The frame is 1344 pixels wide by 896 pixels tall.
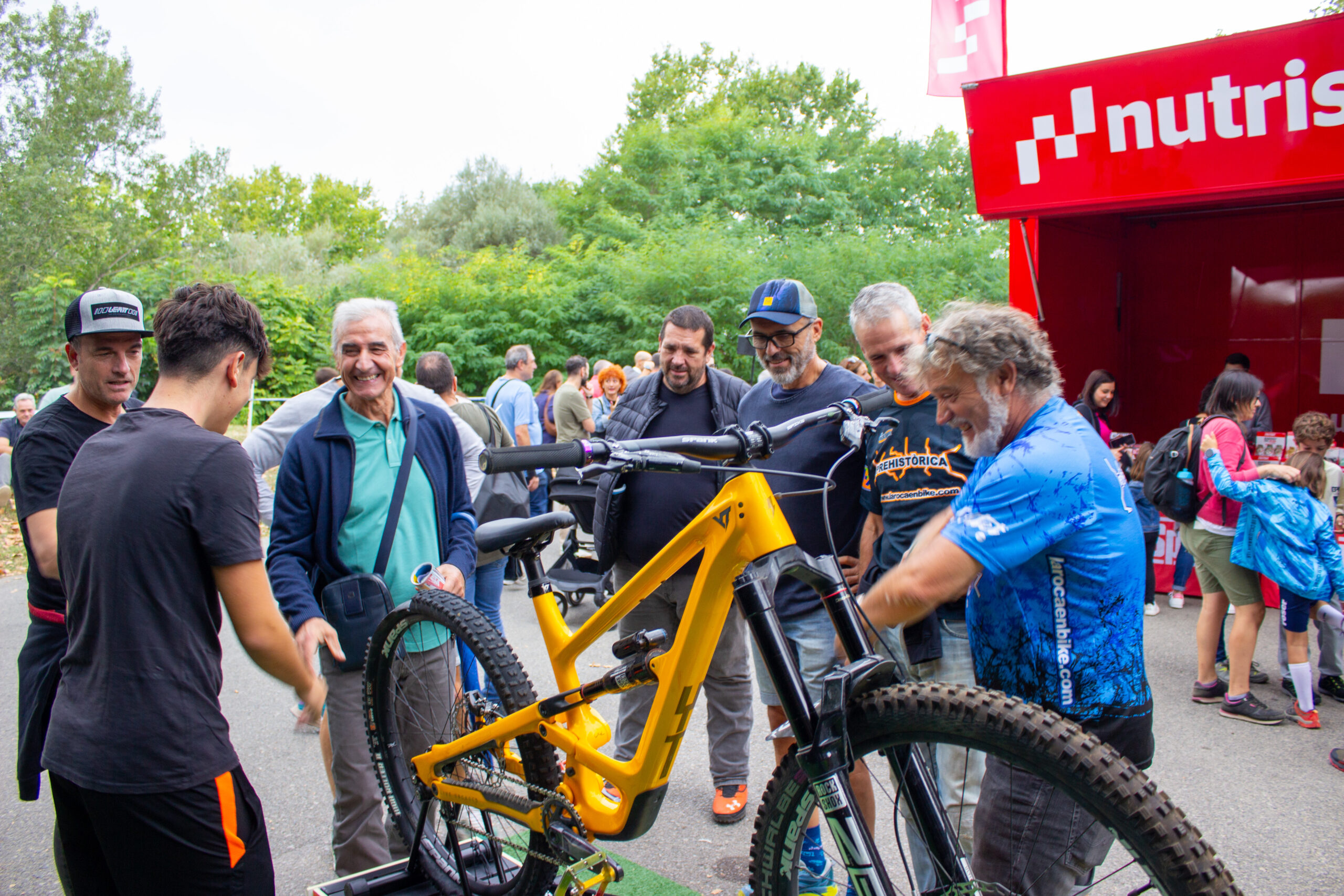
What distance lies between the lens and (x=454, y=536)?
9.86ft

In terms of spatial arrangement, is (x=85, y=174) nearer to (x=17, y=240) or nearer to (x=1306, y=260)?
(x=17, y=240)

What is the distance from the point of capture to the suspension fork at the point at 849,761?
1710mm

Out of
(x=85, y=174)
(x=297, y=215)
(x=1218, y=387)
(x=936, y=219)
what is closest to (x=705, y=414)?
(x=1218, y=387)

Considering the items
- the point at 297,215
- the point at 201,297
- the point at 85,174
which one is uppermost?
the point at 297,215

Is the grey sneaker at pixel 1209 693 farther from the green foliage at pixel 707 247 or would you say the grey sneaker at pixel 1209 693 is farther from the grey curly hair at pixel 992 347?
the green foliage at pixel 707 247

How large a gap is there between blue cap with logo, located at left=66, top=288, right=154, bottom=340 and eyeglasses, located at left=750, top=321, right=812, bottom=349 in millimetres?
2004

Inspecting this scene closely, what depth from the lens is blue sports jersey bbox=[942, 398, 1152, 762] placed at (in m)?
1.67

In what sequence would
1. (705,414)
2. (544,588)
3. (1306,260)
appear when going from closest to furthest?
(544,588), (705,414), (1306,260)

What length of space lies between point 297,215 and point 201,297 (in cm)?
6344

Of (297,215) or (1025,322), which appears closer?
(1025,322)

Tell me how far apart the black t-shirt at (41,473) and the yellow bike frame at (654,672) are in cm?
121

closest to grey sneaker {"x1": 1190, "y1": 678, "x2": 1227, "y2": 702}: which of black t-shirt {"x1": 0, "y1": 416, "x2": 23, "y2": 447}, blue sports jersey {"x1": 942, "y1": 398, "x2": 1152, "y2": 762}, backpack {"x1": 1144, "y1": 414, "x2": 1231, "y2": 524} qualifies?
backpack {"x1": 1144, "y1": 414, "x2": 1231, "y2": 524}

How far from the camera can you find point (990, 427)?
185 centimetres

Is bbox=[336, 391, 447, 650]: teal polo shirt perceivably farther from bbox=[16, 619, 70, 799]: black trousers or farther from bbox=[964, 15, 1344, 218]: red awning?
bbox=[964, 15, 1344, 218]: red awning
